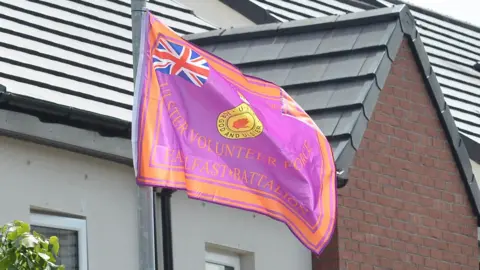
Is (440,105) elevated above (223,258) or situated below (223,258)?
above

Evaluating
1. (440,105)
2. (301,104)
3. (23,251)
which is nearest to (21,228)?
(23,251)

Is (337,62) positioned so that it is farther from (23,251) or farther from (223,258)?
(23,251)

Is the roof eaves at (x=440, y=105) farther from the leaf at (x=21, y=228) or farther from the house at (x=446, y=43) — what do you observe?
the leaf at (x=21, y=228)

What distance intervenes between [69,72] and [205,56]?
89.7 inches

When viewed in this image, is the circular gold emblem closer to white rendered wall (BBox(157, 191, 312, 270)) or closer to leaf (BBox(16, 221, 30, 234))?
leaf (BBox(16, 221, 30, 234))

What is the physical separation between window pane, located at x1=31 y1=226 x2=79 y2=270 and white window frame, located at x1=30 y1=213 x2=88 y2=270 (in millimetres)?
31

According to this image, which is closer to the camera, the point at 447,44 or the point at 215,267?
the point at 215,267

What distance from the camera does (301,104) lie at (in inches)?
549

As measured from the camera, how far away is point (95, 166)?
12.3 m

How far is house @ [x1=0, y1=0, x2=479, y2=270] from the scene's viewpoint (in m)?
11.9

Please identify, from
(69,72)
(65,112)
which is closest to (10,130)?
(65,112)

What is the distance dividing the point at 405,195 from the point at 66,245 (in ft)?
11.3

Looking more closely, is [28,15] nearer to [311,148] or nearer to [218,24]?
[311,148]

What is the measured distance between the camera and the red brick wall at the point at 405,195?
45.4 ft
